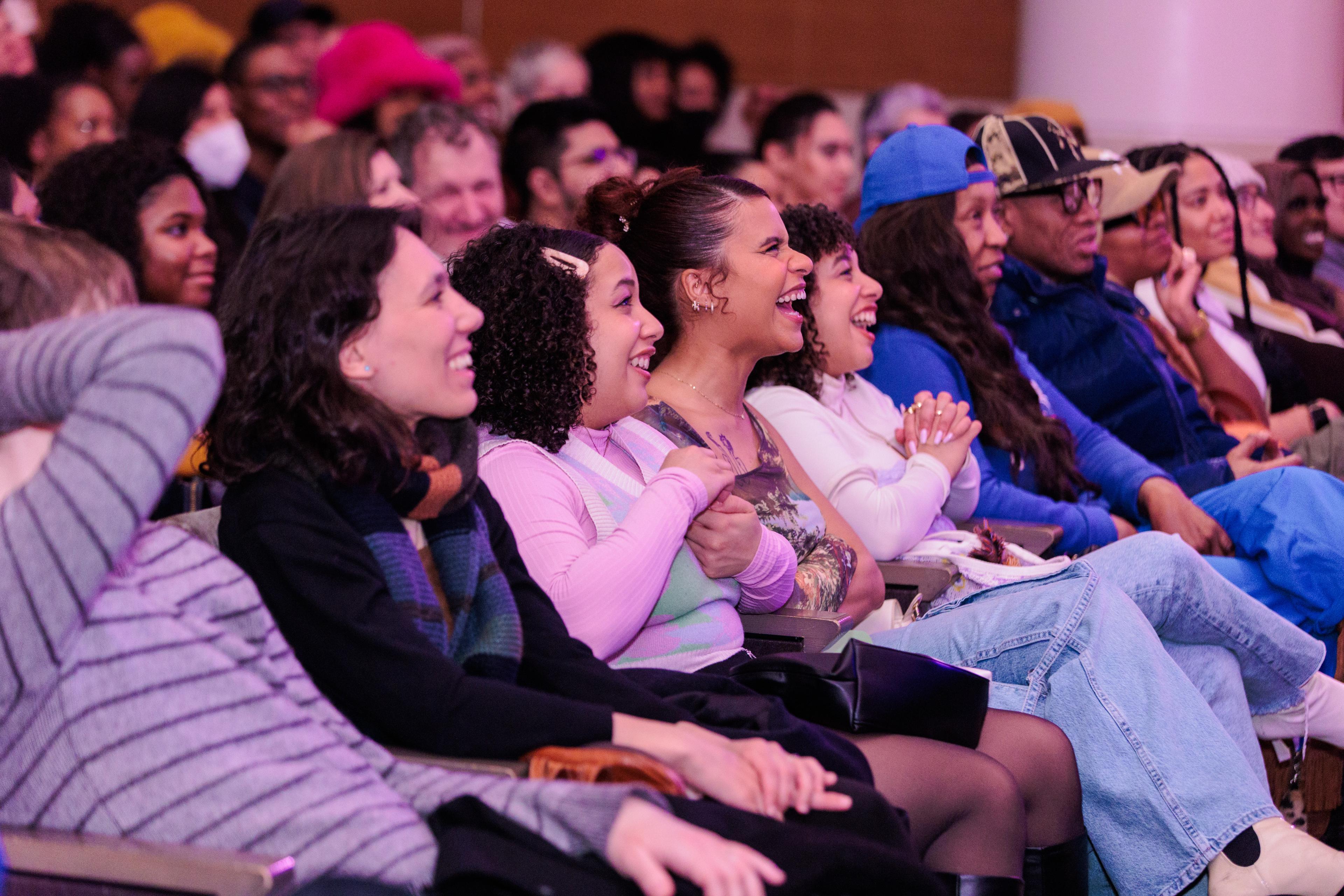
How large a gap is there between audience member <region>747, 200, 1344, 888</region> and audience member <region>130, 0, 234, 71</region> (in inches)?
135

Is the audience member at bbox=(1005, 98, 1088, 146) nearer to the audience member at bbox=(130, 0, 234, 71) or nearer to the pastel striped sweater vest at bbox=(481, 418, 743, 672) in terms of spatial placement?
the audience member at bbox=(130, 0, 234, 71)

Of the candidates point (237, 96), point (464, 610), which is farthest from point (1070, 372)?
point (237, 96)

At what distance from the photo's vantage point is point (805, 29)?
24.1 feet

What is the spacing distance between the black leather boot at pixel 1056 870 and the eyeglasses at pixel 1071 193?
2.03 metres

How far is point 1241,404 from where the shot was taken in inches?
158

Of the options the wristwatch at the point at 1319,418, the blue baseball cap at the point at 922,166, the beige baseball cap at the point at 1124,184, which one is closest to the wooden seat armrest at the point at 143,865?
the blue baseball cap at the point at 922,166

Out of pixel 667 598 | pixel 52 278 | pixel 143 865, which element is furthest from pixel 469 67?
pixel 143 865

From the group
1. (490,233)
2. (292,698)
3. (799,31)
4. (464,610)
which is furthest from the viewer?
(799,31)

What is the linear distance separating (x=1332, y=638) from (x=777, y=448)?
4.01 feet

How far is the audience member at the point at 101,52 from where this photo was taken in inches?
196

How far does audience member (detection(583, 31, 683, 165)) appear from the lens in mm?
5895

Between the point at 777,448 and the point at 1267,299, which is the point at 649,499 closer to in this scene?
the point at 777,448

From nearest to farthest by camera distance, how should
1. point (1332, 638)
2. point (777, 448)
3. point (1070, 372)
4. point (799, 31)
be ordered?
point (777, 448) < point (1332, 638) < point (1070, 372) < point (799, 31)

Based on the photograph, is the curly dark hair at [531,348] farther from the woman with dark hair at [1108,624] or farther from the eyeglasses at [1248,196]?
the eyeglasses at [1248,196]
